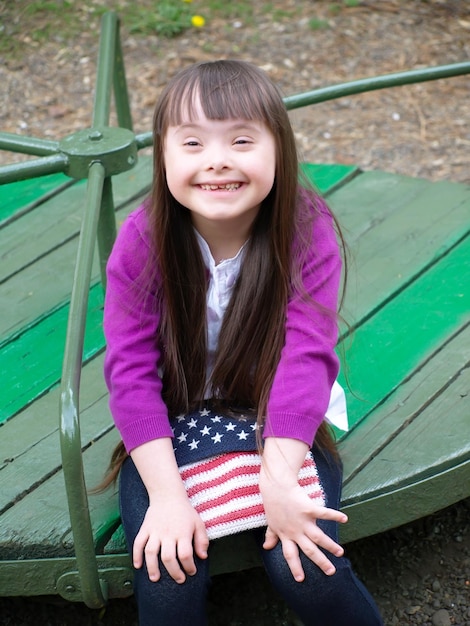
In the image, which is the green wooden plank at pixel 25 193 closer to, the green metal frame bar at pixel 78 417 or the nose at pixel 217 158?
the green metal frame bar at pixel 78 417

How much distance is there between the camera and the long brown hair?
5.15 feet

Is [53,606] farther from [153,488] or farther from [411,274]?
[411,274]

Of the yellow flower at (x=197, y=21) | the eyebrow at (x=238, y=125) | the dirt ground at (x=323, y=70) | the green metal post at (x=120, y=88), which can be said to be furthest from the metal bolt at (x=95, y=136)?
the yellow flower at (x=197, y=21)

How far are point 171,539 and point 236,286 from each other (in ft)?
1.42

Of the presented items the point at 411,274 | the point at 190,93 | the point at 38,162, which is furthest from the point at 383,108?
the point at 190,93

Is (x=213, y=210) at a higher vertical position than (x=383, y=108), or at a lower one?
higher

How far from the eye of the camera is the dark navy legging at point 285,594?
144 centimetres

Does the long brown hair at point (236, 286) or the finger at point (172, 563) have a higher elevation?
the long brown hair at point (236, 286)

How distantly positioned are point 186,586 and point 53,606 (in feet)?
2.16

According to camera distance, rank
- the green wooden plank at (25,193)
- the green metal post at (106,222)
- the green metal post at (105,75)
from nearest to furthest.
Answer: the green metal post at (106,222)
the green metal post at (105,75)
the green wooden plank at (25,193)

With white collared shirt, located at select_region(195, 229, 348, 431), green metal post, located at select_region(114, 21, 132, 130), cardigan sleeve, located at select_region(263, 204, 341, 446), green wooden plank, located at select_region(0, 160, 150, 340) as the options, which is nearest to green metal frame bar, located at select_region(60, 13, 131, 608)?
white collared shirt, located at select_region(195, 229, 348, 431)

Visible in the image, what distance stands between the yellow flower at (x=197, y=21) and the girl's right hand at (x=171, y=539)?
139 inches

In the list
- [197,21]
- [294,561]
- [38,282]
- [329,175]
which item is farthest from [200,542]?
[197,21]

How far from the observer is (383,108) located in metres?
4.16
